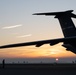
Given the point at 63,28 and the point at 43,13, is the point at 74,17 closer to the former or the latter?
the point at 63,28

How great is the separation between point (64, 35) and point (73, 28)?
1.64 m

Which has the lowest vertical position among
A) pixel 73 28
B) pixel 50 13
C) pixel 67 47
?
pixel 67 47

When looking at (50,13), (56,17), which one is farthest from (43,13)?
(56,17)

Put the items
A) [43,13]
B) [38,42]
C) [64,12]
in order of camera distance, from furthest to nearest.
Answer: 1. [64,12]
2. [43,13]
3. [38,42]

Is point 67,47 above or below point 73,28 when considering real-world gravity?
below

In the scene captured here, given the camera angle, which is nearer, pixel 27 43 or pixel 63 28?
pixel 27 43

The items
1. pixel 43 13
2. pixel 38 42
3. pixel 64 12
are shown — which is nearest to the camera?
pixel 38 42

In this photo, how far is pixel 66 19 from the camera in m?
31.4
